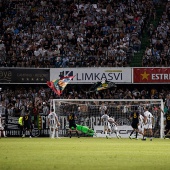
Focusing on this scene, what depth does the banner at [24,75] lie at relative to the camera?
4653cm

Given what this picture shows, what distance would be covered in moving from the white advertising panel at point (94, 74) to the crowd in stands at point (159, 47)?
5.58 ft

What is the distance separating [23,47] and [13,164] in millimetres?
30027

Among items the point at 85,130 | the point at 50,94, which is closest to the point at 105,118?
the point at 85,130

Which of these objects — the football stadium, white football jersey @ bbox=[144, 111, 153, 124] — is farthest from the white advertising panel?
white football jersey @ bbox=[144, 111, 153, 124]

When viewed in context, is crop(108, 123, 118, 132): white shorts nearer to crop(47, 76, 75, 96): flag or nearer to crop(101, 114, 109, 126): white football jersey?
crop(101, 114, 109, 126): white football jersey

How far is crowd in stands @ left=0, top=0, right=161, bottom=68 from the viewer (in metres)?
46.7

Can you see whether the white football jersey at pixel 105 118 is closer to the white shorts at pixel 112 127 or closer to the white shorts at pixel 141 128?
the white shorts at pixel 112 127

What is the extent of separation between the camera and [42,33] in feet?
161

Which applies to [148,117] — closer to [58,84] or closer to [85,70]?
[58,84]

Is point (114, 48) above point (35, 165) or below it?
above

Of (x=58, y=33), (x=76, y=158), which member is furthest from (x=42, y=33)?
(x=76, y=158)

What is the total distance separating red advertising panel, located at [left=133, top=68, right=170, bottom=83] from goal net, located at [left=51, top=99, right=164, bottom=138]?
4115mm

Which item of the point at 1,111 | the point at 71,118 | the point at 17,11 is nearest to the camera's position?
the point at 71,118

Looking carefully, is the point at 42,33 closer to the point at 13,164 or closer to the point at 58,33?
the point at 58,33
